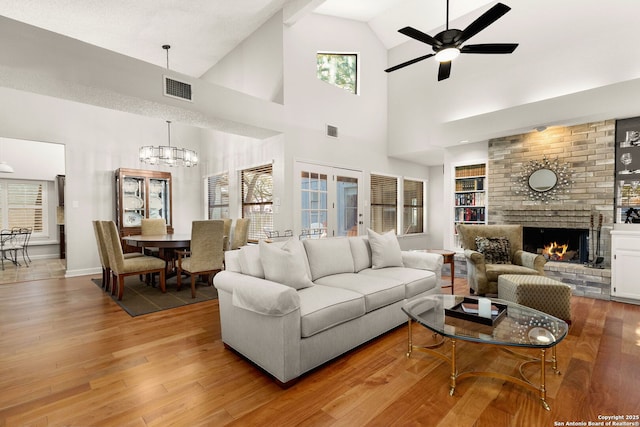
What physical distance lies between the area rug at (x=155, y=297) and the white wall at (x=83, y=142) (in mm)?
1324

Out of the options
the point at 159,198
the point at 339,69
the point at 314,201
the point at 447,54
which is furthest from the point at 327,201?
the point at 159,198

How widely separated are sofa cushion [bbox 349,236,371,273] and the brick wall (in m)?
3.02

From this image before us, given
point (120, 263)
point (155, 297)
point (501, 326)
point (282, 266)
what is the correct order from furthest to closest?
point (155, 297) < point (120, 263) < point (282, 266) < point (501, 326)

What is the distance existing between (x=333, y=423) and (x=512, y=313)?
64.8 inches

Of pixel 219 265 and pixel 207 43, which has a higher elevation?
pixel 207 43

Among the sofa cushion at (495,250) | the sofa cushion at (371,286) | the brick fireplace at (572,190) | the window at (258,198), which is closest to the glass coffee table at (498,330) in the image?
the sofa cushion at (371,286)

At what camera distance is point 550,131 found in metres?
4.75

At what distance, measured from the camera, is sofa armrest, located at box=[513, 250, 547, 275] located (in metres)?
3.74

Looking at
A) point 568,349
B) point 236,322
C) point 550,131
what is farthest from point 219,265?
point 550,131

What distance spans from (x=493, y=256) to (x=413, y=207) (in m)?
3.48

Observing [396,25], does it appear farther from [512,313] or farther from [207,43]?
[512,313]

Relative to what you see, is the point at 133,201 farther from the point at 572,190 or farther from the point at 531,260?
the point at 572,190

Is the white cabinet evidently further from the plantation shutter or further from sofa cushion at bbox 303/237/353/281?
the plantation shutter

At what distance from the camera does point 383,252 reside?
354 centimetres
